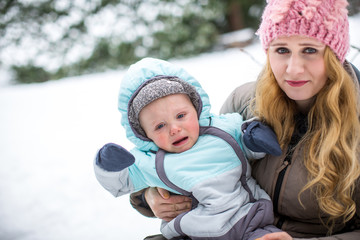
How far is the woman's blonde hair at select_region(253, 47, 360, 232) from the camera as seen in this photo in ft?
4.50

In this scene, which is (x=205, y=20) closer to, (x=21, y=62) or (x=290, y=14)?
(x=21, y=62)

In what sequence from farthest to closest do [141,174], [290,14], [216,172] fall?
[141,174] → [216,172] → [290,14]

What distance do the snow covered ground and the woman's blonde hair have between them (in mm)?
1359

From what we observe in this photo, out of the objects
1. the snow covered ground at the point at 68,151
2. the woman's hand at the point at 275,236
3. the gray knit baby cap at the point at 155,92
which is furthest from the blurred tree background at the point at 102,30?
the woman's hand at the point at 275,236

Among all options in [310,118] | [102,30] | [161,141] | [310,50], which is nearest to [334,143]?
[310,118]

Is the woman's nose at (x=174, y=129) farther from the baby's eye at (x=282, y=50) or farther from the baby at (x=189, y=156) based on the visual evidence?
the baby's eye at (x=282, y=50)

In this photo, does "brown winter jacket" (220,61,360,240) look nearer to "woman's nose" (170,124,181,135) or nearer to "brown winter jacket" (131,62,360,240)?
"brown winter jacket" (131,62,360,240)

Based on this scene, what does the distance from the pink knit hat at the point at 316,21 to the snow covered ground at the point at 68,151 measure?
157 cm

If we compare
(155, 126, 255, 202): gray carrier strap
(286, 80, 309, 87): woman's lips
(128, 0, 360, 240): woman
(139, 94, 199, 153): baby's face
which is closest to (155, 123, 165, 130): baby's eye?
(139, 94, 199, 153): baby's face

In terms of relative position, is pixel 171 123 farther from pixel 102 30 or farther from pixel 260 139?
pixel 102 30

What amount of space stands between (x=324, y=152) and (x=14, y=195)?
9.41 feet

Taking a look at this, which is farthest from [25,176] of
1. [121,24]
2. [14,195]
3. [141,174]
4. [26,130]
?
[121,24]

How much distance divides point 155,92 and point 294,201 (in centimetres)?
76

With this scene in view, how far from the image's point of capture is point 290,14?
4.37 feet
